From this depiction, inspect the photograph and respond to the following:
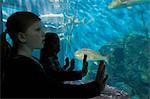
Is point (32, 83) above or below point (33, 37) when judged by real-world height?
below

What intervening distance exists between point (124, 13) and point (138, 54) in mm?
576

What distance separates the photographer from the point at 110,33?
4305 millimetres

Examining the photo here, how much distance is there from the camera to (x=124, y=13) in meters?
4.27

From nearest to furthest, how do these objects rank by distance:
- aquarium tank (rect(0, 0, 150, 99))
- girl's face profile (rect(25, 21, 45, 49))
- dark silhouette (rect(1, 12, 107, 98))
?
1. dark silhouette (rect(1, 12, 107, 98))
2. girl's face profile (rect(25, 21, 45, 49))
3. aquarium tank (rect(0, 0, 150, 99))

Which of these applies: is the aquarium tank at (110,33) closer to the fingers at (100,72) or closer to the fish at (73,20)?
the fish at (73,20)

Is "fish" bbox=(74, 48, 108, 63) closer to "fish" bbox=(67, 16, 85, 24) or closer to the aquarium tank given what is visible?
the aquarium tank

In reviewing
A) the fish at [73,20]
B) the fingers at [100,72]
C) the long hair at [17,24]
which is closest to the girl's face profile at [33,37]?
the long hair at [17,24]

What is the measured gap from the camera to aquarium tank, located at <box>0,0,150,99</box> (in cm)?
423

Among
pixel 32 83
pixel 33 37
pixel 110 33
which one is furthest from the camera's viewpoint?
pixel 110 33

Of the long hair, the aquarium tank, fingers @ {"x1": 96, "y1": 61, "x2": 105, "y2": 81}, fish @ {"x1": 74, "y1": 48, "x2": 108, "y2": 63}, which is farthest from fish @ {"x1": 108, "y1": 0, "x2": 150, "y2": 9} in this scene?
fingers @ {"x1": 96, "y1": 61, "x2": 105, "y2": 81}

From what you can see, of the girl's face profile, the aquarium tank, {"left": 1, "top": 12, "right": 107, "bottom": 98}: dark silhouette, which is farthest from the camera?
the aquarium tank

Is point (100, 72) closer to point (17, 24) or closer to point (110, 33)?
point (17, 24)

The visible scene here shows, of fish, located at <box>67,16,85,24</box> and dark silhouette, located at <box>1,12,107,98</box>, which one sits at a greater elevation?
fish, located at <box>67,16,85,24</box>

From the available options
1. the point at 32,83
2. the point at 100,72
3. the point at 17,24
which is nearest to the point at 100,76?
the point at 100,72
